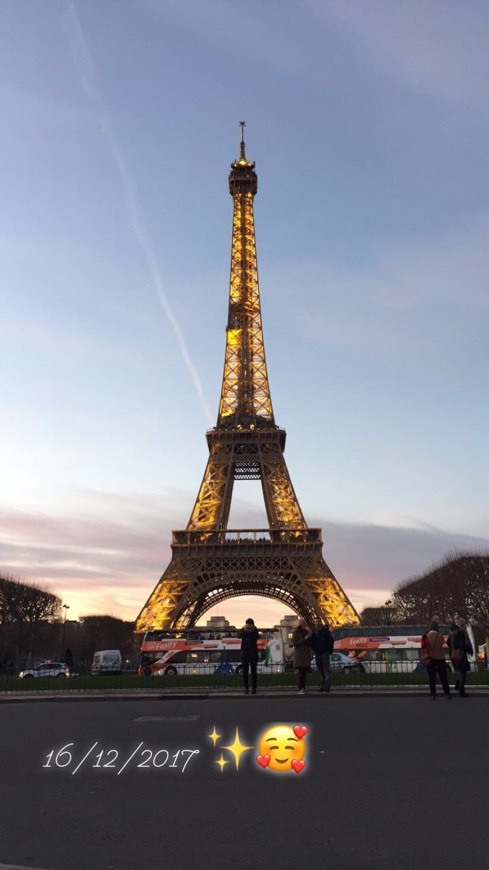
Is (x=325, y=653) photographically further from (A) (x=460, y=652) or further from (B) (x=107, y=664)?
(B) (x=107, y=664)

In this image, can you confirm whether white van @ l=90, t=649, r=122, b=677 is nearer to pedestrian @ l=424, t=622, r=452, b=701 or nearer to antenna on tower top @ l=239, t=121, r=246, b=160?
pedestrian @ l=424, t=622, r=452, b=701

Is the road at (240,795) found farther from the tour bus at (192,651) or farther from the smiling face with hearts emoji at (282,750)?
the tour bus at (192,651)

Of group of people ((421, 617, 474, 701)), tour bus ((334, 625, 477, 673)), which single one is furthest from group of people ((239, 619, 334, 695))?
tour bus ((334, 625, 477, 673))

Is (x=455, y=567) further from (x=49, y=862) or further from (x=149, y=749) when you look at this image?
(x=49, y=862)

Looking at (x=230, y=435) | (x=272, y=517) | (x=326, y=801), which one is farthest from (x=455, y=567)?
(x=326, y=801)

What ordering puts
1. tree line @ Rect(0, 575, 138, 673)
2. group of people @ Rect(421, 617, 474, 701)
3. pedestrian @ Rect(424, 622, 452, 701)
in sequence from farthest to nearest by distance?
1. tree line @ Rect(0, 575, 138, 673)
2. pedestrian @ Rect(424, 622, 452, 701)
3. group of people @ Rect(421, 617, 474, 701)

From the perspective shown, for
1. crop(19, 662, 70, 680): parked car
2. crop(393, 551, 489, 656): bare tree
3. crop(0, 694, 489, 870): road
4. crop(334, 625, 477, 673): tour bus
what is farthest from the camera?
crop(393, 551, 489, 656): bare tree

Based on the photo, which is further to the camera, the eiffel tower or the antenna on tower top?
the antenna on tower top
